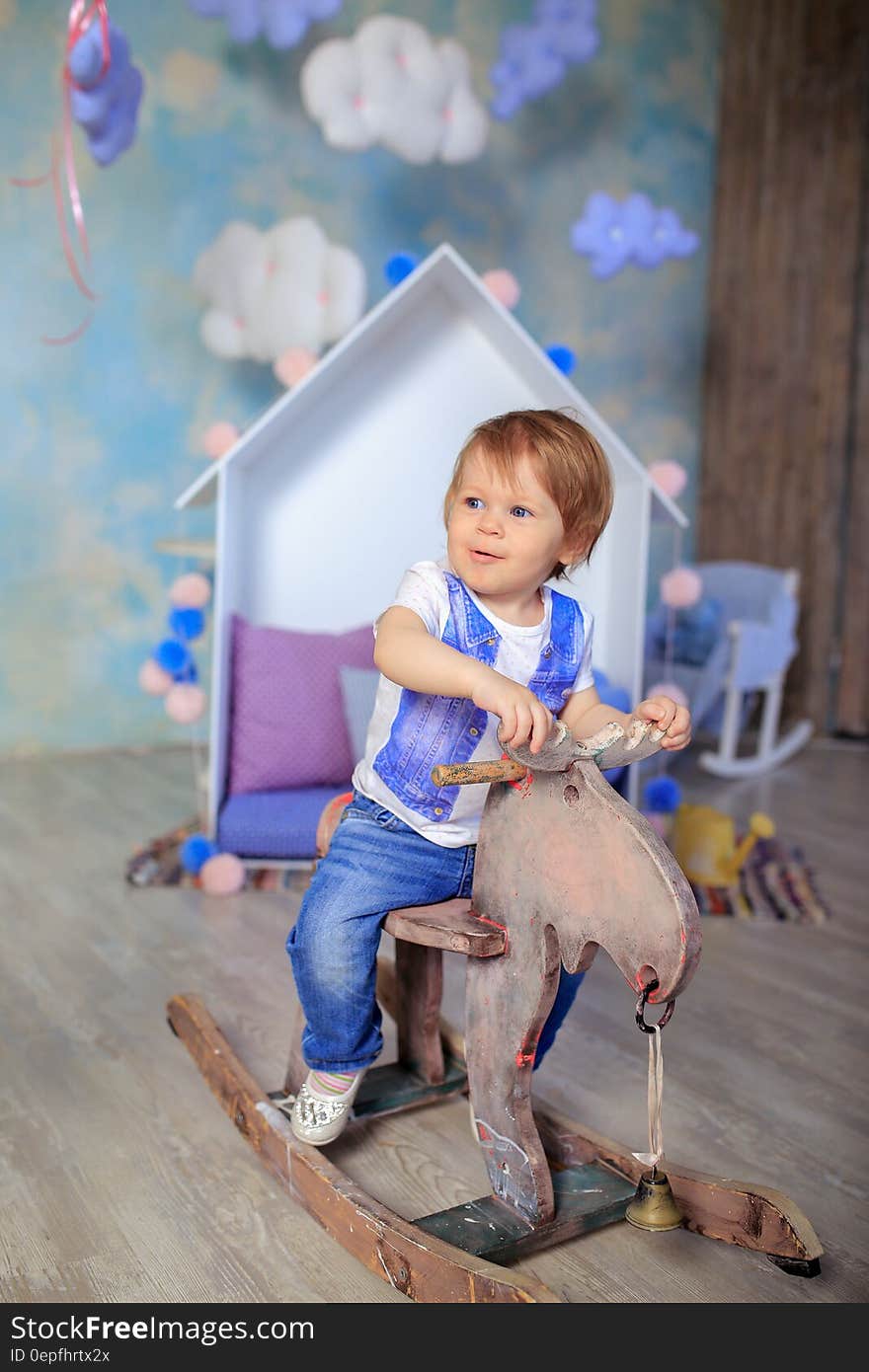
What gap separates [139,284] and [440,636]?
9.63ft

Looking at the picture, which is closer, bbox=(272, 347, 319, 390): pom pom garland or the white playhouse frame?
bbox=(272, 347, 319, 390): pom pom garland

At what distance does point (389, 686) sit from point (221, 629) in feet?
4.62

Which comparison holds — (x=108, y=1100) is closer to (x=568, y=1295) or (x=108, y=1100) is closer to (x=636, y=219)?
(x=568, y=1295)

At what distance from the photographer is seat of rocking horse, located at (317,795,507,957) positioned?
4.15 ft

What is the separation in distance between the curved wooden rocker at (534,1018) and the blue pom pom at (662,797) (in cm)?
137

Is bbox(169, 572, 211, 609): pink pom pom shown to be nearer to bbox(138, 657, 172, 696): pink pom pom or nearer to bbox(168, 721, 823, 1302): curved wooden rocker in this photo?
bbox(138, 657, 172, 696): pink pom pom

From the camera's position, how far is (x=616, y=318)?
4.88 metres

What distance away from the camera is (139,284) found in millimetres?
3828

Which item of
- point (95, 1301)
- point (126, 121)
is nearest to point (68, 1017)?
point (95, 1301)

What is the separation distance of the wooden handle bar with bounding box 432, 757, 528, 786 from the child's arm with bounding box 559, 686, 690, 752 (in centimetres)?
13

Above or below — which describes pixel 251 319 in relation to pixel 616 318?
below

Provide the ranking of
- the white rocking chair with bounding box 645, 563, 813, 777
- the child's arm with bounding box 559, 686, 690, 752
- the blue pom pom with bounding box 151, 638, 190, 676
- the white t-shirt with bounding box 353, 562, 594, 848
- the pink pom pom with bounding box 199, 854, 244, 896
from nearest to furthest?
the child's arm with bounding box 559, 686, 690, 752 → the white t-shirt with bounding box 353, 562, 594, 848 → the pink pom pom with bounding box 199, 854, 244, 896 → the blue pom pom with bounding box 151, 638, 190, 676 → the white rocking chair with bounding box 645, 563, 813, 777

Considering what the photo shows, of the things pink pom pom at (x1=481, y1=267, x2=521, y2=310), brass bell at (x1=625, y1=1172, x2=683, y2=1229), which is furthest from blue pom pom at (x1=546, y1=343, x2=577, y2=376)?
brass bell at (x1=625, y1=1172, x2=683, y2=1229)

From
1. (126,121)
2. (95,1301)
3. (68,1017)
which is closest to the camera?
(95,1301)
